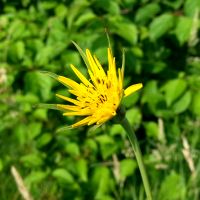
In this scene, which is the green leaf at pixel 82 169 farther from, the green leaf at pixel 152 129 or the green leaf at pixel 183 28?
the green leaf at pixel 183 28

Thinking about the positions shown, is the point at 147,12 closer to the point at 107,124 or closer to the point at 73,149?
the point at 107,124

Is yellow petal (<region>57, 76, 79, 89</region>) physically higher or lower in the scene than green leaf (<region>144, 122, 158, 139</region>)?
higher

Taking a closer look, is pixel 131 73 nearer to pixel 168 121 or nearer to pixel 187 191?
pixel 168 121

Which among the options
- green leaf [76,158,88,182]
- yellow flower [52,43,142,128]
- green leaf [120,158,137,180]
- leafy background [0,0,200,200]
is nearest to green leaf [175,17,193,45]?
leafy background [0,0,200,200]

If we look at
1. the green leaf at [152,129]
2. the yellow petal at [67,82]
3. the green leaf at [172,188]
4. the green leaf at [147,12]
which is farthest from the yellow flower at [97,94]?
the green leaf at [147,12]

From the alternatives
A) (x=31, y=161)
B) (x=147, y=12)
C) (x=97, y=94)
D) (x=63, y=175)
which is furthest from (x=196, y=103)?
(x=97, y=94)

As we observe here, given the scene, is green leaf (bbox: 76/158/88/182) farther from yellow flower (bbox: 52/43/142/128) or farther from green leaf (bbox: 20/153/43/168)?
yellow flower (bbox: 52/43/142/128)

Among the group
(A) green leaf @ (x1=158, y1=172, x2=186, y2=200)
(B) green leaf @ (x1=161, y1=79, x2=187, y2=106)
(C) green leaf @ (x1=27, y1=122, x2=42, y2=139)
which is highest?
(C) green leaf @ (x1=27, y1=122, x2=42, y2=139)

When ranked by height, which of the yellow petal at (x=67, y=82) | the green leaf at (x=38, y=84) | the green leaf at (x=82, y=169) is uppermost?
the yellow petal at (x=67, y=82)
